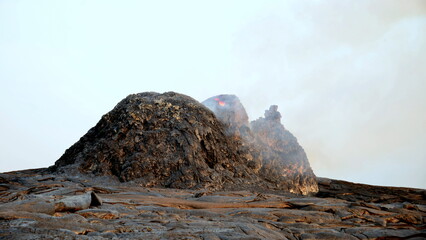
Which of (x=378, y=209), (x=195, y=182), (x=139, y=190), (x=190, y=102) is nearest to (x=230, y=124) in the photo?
(x=190, y=102)

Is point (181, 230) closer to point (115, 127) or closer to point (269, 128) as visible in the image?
point (115, 127)

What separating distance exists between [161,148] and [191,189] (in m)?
3.67

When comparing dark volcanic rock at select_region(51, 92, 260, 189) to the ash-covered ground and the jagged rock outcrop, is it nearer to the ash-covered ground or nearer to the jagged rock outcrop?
the ash-covered ground

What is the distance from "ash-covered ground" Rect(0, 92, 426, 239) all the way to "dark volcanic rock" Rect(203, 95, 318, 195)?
0.30 feet

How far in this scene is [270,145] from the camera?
3103 centimetres

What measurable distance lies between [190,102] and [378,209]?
51.1 feet

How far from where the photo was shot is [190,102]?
90.6 ft

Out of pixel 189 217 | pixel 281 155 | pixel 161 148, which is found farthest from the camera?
pixel 281 155

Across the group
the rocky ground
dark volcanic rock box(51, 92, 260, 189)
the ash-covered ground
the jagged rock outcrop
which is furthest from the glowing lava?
the rocky ground

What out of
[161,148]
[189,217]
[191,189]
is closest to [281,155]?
[161,148]

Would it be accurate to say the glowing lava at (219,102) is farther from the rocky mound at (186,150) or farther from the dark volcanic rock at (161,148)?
the dark volcanic rock at (161,148)

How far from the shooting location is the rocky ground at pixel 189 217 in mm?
8150

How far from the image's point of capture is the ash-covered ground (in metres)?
9.29

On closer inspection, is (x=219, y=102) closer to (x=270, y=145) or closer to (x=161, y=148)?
(x=270, y=145)
